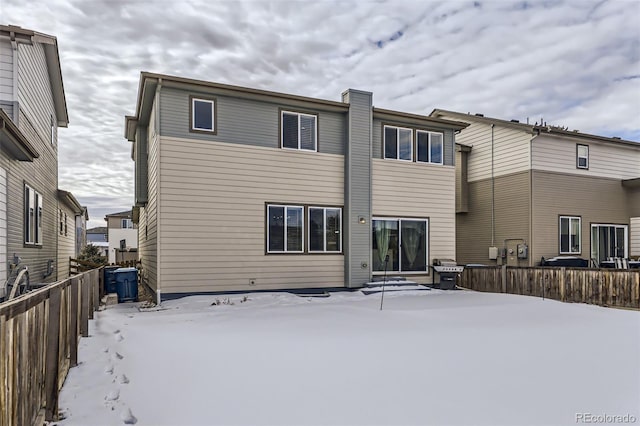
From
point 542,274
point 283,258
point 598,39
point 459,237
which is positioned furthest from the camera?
point 459,237

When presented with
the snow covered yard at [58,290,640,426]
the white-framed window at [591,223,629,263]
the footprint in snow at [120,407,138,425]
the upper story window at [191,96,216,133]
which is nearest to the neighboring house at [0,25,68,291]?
the snow covered yard at [58,290,640,426]

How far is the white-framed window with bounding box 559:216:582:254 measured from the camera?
16.9 metres

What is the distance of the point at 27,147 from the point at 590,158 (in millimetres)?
18958

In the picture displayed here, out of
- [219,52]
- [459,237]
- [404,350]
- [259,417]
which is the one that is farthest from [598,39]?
[259,417]

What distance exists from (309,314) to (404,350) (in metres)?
3.34

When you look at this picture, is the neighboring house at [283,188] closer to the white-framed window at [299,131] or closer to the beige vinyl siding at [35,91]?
the white-framed window at [299,131]

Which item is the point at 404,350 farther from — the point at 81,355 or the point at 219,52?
the point at 219,52

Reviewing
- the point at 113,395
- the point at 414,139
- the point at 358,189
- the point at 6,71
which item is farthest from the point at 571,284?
the point at 6,71

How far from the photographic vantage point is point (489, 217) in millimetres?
18078

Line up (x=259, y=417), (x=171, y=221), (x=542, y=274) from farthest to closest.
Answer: (x=542, y=274), (x=171, y=221), (x=259, y=417)

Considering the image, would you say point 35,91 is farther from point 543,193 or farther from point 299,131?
point 543,193

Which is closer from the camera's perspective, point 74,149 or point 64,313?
point 64,313

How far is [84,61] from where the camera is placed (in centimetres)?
1395

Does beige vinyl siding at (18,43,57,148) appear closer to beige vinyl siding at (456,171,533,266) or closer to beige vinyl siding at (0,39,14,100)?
beige vinyl siding at (0,39,14,100)
